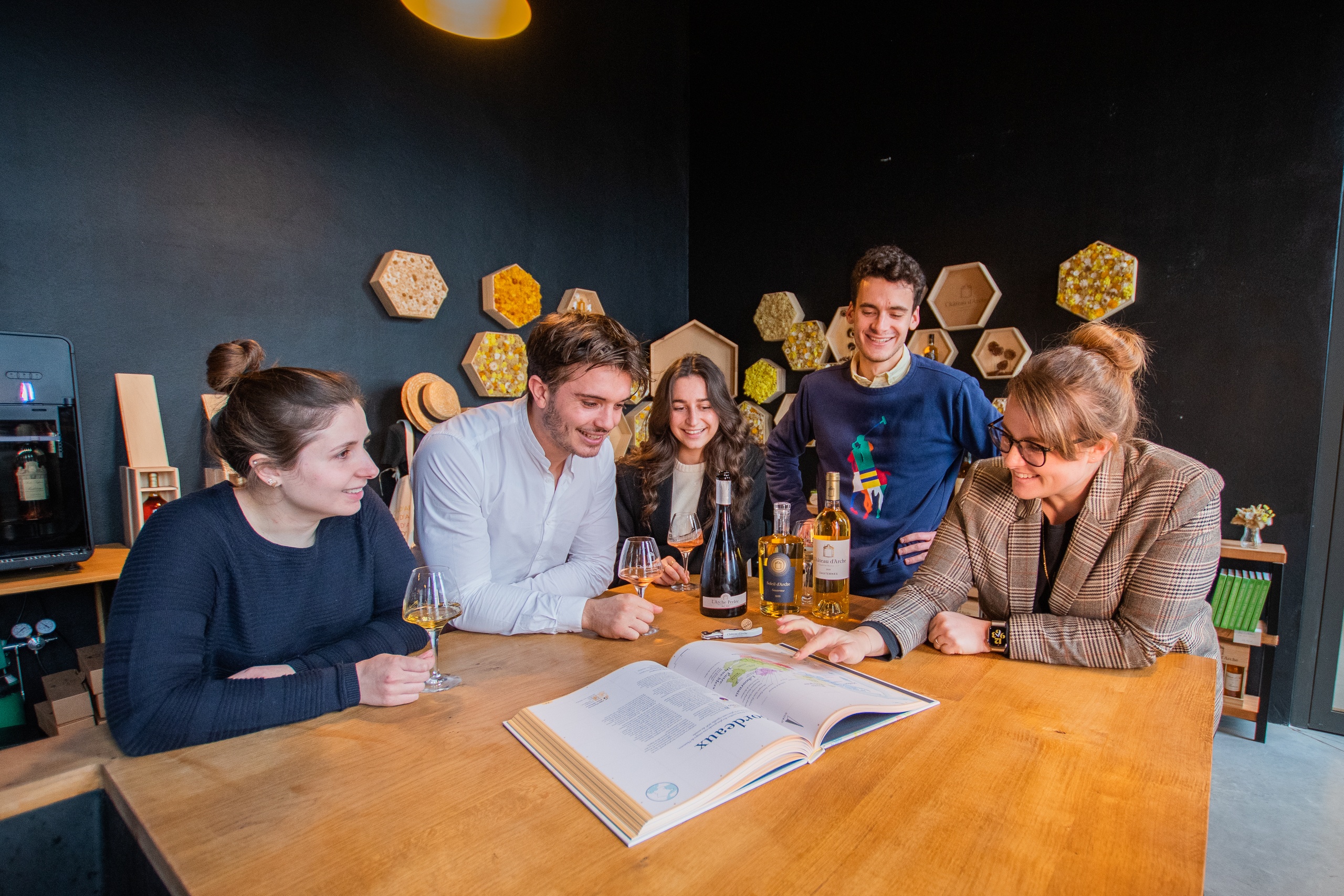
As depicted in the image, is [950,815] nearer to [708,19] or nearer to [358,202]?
[358,202]

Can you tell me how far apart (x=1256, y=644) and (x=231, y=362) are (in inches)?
168

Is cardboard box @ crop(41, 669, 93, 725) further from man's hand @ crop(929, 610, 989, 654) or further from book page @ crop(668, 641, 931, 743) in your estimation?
man's hand @ crop(929, 610, 989, 654)

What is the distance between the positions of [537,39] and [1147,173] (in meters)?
3.19

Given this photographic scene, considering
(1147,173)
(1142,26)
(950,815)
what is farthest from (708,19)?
(950,815)

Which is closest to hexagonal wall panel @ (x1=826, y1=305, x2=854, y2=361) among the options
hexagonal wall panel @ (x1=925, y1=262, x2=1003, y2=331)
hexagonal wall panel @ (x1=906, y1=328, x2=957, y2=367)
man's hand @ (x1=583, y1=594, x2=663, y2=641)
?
hexagonal wall panel @ (x1=906, y1=328, x2=957, y2=367)

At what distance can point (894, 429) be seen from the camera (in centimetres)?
238

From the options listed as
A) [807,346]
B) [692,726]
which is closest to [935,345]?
[807,346]

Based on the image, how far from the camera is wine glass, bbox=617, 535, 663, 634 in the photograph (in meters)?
1.50

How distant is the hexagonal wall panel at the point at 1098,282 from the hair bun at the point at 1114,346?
64.8 inches

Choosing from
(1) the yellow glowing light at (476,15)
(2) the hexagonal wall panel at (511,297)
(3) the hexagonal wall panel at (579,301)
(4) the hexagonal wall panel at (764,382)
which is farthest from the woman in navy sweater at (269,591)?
(4) the hexagonal wall panel at (764,382)

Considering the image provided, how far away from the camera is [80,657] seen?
2436 mm

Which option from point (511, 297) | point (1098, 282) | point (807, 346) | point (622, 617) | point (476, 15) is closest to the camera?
point (622, 617)

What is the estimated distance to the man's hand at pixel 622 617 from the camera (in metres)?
1.39

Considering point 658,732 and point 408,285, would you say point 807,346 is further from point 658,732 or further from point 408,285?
point 658,732
